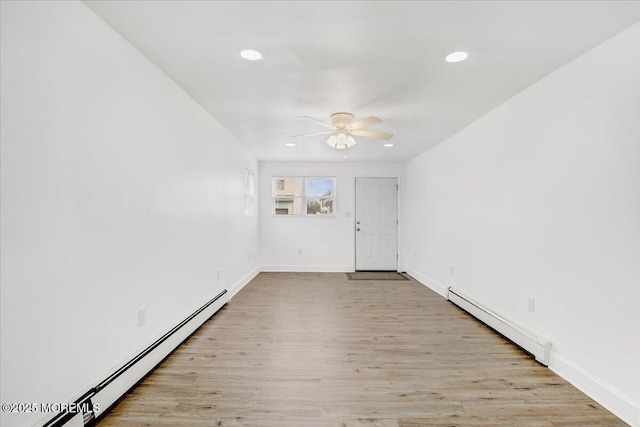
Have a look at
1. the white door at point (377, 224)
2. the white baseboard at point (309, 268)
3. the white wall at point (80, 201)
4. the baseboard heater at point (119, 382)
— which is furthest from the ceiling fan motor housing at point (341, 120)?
the white baseboard at point (309, 268)

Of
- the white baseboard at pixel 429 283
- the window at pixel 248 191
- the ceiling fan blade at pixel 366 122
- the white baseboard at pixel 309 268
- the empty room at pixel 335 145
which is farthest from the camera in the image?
the white baseboard at pixel 309 268

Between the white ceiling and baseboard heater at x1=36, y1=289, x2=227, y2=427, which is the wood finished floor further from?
the white ceiling

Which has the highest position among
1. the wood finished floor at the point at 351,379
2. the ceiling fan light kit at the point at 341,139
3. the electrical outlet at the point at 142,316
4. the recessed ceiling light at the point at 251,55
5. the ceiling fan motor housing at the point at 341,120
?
the recessed ceiling light at the point at 251,55

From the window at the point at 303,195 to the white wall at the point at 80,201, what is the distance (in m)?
3.94

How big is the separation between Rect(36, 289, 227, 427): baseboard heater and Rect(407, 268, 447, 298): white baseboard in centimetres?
353

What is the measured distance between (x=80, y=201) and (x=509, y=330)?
357 centimetres

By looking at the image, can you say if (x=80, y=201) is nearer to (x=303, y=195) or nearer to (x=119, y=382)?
(x=119, y=382)

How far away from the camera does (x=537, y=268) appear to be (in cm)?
273

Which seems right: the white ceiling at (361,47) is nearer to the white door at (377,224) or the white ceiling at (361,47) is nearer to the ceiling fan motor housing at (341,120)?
the ceiling fan motor housing at (341,120)

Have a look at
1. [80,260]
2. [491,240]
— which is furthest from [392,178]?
[80,260]

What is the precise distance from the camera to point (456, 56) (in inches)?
91.4

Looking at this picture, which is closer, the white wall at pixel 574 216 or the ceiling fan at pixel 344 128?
the white wall at pixel 574 216

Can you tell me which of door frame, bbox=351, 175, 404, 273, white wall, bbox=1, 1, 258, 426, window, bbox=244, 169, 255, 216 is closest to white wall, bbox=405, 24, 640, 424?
door frame, bbox=351, 175, 404, 273

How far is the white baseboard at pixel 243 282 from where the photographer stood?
4.63 meters
